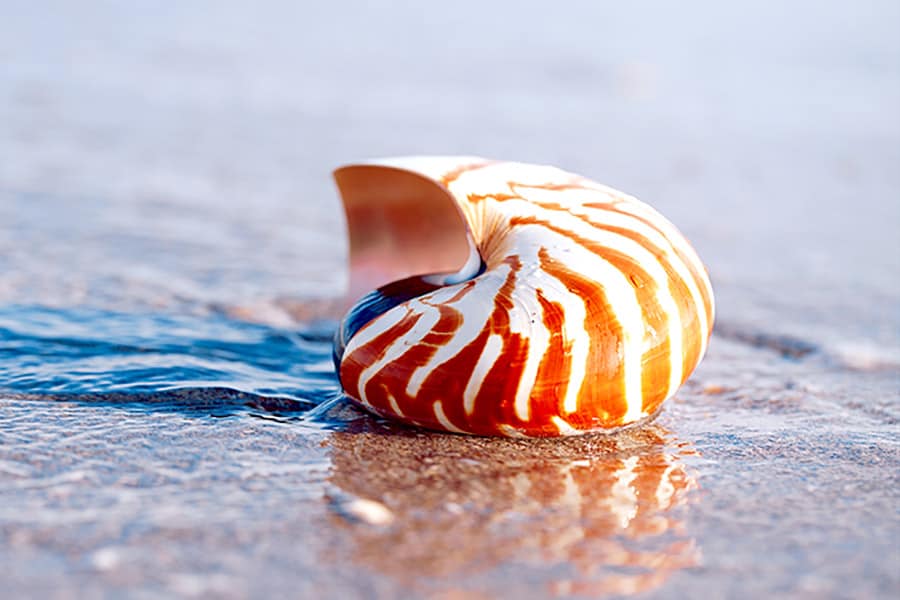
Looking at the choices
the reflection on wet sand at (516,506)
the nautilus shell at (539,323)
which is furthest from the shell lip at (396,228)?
the reflection on wet sand at (516,506)

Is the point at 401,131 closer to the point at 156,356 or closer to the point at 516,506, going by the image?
the point at 156,356

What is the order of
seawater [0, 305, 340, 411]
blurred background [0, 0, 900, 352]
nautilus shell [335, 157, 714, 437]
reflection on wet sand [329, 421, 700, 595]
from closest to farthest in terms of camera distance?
reflection on wet sand [329, 421, 700, 595] < nautilus shell [335, 157, 714, 437] < seawater [0, 305, 340, 411] < blurred background [0, 0, 900, 352]

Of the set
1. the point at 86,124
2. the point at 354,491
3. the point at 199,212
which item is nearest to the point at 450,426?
the point at 354,491

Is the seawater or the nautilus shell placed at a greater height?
the nautilus shell

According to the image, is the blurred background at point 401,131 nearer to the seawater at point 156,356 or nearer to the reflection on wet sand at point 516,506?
the seawater at point 156,356

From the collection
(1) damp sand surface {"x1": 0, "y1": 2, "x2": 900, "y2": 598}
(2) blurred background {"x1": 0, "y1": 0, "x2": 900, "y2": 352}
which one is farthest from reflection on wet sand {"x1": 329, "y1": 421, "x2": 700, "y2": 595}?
(2) blurred background {"x1": 0, "y1": 0, "x2": 900, "y2": 352}

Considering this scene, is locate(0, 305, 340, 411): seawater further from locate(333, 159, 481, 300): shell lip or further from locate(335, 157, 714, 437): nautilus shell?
locate(335, 157, 714, 437): nautilus shell

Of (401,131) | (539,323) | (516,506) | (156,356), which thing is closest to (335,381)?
(156,356)
